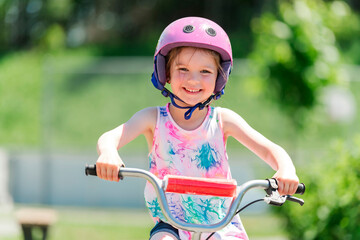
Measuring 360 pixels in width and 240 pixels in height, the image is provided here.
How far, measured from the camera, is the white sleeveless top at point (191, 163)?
3088 millimetres

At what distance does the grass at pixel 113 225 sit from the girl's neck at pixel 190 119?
511 centimetres

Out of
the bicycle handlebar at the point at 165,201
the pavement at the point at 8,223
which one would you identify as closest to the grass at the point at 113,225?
the pavement at the point at 8,223

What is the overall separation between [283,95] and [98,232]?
399 cm

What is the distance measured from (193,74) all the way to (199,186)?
2.37 feet

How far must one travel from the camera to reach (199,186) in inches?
105

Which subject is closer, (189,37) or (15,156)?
(189,37)

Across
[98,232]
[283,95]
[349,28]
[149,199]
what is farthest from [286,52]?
[349,28]

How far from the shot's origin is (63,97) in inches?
617

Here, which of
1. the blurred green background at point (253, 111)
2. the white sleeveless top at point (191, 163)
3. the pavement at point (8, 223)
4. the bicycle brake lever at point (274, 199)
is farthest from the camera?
the pavement at point (8, 223)

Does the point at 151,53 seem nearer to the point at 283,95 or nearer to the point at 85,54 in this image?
the point at 85,54

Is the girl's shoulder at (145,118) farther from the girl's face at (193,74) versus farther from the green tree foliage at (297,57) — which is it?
the green tree foliage at (297,57)

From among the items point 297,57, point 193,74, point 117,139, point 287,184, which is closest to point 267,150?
point 287,184

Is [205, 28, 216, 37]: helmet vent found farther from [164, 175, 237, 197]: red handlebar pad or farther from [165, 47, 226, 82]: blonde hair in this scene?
[164, 175, 237, 197]: red handlebar pad

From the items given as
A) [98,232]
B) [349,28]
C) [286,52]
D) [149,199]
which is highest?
[349,28]
